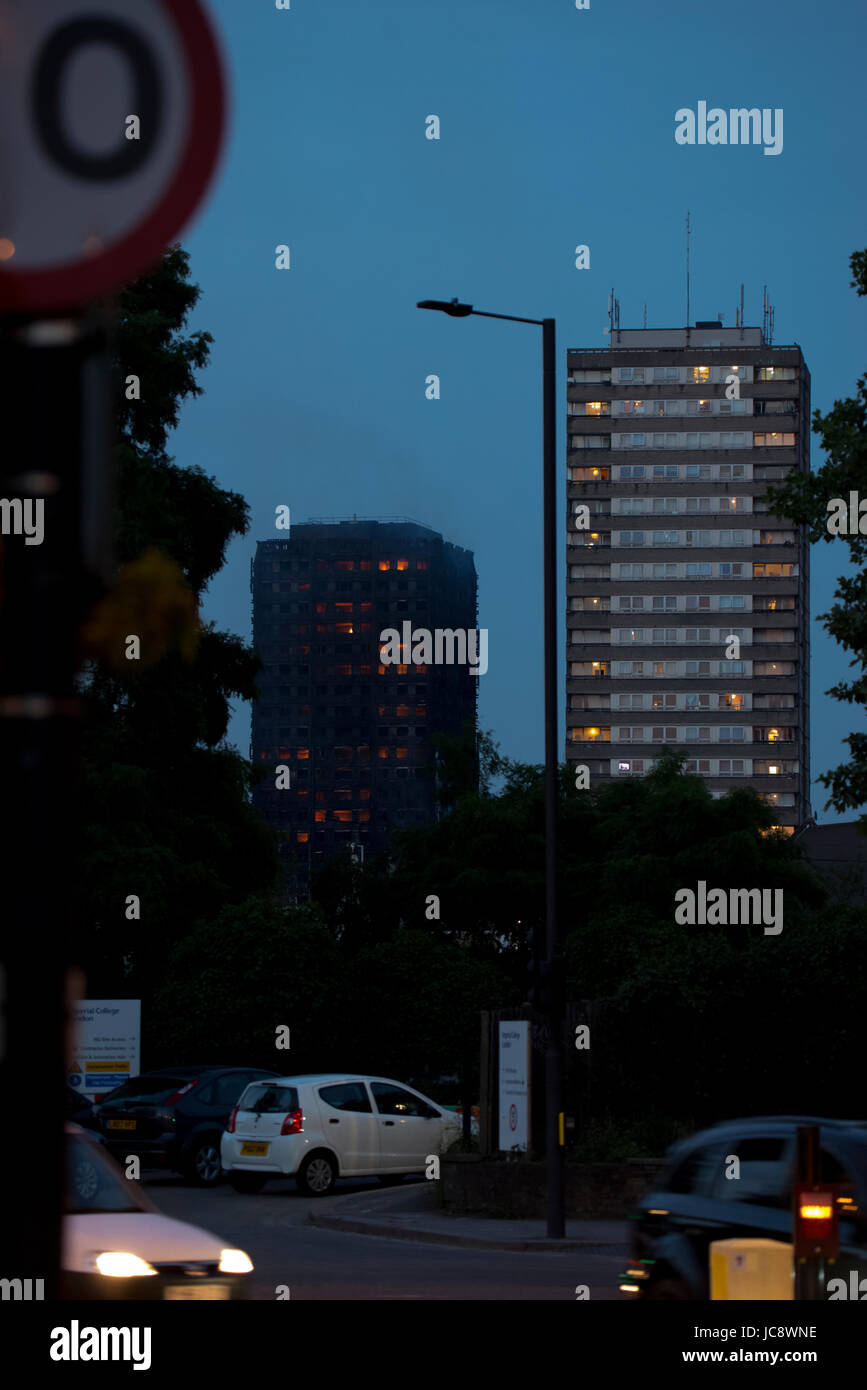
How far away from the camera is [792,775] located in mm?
151000

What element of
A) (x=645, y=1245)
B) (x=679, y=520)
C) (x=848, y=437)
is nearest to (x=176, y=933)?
(x=848, y=437)

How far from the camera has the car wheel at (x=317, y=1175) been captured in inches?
1001

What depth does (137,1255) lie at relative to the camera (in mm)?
9344

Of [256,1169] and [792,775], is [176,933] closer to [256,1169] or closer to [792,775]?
[256,1169]

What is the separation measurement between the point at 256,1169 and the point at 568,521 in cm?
13571

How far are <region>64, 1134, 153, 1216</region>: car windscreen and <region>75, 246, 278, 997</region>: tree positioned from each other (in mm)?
28601

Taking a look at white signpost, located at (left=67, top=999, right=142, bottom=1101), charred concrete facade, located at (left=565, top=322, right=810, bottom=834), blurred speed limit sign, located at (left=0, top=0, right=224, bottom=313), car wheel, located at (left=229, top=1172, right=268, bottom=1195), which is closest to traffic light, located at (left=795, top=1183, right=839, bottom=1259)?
blurred speed limit sign, located at (left=0, top=0, right=224, bottom=313)

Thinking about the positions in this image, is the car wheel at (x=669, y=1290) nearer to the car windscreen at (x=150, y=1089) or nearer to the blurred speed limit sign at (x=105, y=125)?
the blurred speed limit sign at (x=105, y=125)

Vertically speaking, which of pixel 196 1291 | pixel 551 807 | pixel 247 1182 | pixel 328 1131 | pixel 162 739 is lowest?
pixel 247 1182

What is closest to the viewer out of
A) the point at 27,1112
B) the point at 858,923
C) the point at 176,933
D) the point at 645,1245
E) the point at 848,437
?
the point at 27,1112

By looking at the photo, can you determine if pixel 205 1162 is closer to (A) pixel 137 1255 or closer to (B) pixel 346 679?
(A) pixel 137 1255

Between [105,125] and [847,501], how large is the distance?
18.8 metres

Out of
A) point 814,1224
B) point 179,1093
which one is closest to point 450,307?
point 179,1093

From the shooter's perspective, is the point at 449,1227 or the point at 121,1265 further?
the point at 449,1227
